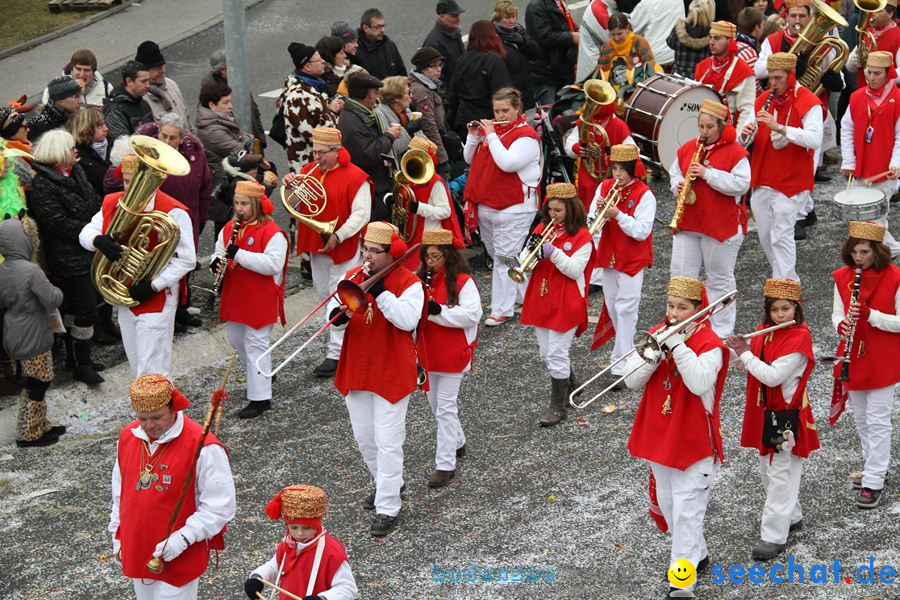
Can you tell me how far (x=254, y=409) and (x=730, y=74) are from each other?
18.6 feet

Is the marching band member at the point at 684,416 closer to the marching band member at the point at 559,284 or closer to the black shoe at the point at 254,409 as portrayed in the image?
the marching band member at the point at 559,284

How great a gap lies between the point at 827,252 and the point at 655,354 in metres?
6.12

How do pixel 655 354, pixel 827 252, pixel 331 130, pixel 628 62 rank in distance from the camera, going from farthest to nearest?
pixel 628 62 → pixel 827 252 → pixel 331 130 → pixel 655 354

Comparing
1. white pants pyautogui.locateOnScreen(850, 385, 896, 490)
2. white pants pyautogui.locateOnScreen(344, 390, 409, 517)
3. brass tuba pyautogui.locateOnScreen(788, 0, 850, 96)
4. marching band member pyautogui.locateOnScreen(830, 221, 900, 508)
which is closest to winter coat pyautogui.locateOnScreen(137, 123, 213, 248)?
white pants pyautogui.locateOnScreen(344, 390, 409, 517)

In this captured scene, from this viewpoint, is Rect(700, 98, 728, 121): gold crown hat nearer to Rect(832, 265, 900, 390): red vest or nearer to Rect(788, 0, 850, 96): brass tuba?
Rect(832, 265, 900, 390): red vest

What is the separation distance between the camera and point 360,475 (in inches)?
354

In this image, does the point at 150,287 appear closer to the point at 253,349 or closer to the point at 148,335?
the point at 148,335

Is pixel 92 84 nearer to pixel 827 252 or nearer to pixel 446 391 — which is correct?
pixel 446 391

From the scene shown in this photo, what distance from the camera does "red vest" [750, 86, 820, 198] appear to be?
11.0 metres

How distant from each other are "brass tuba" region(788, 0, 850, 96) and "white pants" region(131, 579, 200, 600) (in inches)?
321

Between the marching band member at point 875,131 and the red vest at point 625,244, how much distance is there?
2.45 meters

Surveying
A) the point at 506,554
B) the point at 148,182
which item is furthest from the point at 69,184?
the point at 506,554

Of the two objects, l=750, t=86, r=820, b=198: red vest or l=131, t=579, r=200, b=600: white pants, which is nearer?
l=131, t=579, r=200, b=600: white pants

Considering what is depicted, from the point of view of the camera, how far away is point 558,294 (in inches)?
375
